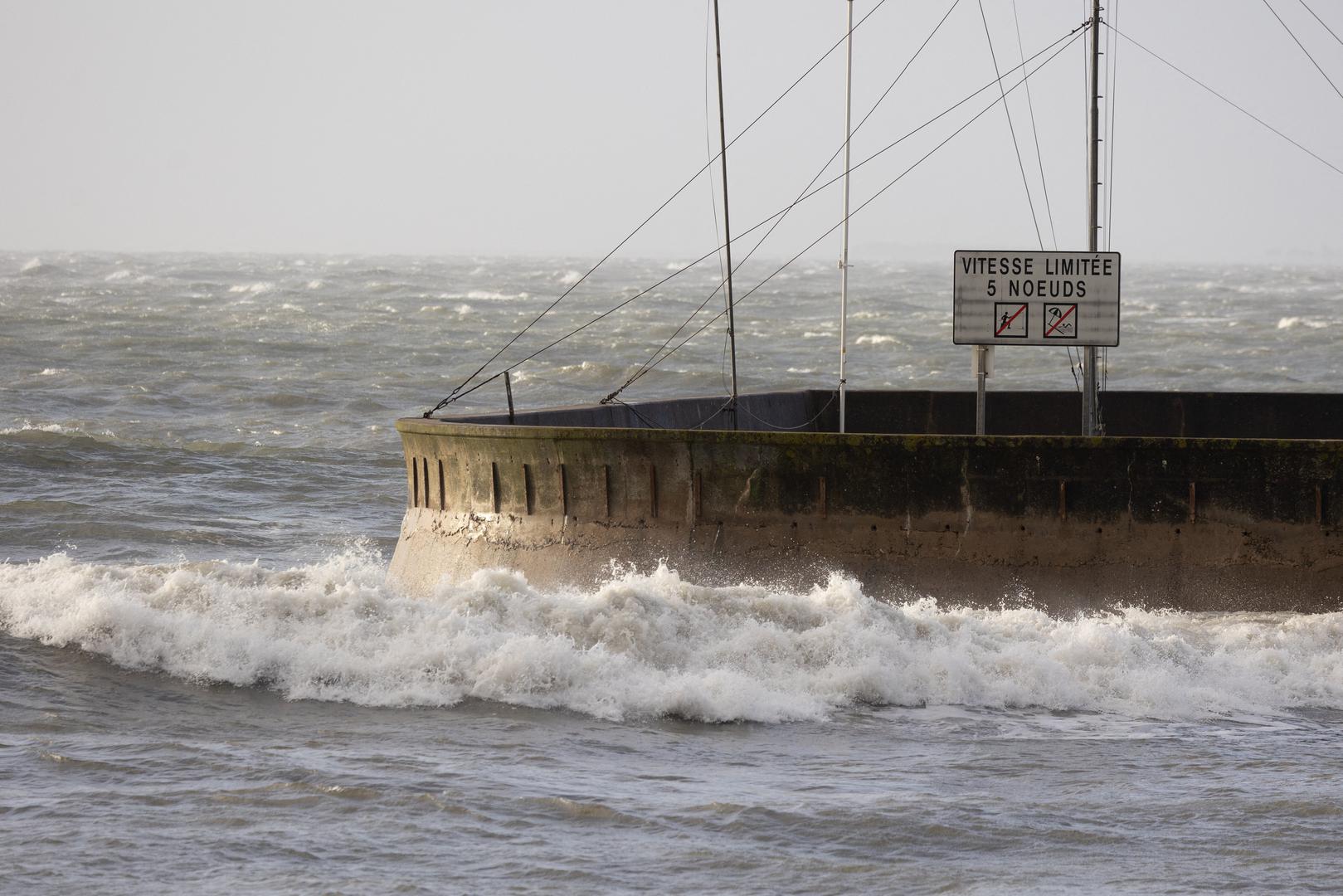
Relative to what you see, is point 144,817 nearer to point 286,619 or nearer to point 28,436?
point 286,619

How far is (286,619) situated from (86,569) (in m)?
2.66

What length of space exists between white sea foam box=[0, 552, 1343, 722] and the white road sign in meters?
2.58

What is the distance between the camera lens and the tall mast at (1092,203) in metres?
14.4

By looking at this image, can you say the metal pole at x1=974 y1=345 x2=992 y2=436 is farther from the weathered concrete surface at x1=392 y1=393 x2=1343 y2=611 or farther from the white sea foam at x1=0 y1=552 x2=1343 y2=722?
the white sea foam at x1=0 y1=552 x2=1343 y2=722

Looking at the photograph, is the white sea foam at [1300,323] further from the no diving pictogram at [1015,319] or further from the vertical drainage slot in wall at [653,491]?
the vertical drainage slot in wall at [653,491]

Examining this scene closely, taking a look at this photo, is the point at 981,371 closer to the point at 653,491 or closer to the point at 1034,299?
the point at 1034,299

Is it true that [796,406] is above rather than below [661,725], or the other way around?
above

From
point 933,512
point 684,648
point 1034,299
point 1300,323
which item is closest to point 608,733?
point 684,648

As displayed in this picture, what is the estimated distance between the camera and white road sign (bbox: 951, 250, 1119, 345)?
14.2 m

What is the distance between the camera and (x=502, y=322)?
212 feet

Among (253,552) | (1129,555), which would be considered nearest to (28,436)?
(253,552)

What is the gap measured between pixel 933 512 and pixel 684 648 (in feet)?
8.26

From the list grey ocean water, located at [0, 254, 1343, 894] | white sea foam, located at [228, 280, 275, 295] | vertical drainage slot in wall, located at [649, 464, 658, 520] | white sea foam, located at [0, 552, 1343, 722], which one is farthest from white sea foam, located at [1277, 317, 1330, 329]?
vertical drainage slot in wall, located at [649, 464, 658, 520]

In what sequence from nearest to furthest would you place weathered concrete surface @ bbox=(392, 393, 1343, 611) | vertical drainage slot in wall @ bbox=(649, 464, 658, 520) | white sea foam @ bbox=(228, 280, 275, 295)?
weathered concrete surface @ bbox=(392, 393, 1343, 611), vertical drainage slot in wall @ bbox=(649, 464, 658, 520), white sea foam @ bbox=(228, 280, 275, 295)
